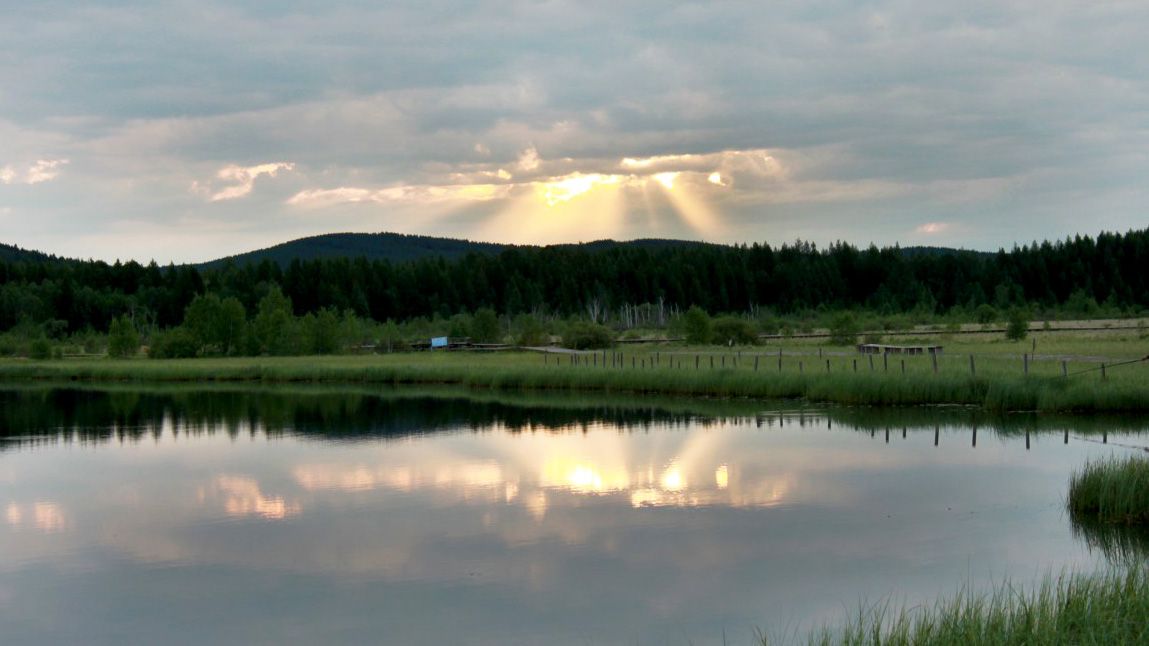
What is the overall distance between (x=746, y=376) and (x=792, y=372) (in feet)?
4.95

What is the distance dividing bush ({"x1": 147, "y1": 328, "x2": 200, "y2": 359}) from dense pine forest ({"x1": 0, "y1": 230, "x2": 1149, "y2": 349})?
28.6 meters

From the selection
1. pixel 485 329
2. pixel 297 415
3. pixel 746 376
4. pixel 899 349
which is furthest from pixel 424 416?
pixel 485 329

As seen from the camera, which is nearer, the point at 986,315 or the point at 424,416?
the point at 424,416

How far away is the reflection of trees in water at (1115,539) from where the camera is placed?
13.4 meters

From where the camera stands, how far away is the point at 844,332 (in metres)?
65.1

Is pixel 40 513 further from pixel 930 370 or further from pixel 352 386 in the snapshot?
pixel 352 386

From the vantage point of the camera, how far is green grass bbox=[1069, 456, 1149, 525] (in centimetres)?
1504

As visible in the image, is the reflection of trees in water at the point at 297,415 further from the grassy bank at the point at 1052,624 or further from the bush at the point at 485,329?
the bush at the point at 485,329

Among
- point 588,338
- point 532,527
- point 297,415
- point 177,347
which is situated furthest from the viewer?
point 177,347

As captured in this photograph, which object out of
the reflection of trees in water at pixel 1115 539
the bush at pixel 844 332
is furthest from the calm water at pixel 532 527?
the bush at pixel 844 332

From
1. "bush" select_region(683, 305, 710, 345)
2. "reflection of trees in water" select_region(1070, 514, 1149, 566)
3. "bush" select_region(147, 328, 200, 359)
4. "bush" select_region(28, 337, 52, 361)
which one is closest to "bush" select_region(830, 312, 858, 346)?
"bush" select_region(683, 305, 710, 345)

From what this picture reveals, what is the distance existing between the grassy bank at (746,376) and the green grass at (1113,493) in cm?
1257

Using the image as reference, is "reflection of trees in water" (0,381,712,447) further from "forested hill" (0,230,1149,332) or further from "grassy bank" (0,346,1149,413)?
"forested hill" (0,230,1149,332)

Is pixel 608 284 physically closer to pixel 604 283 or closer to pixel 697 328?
pixel 604 283
